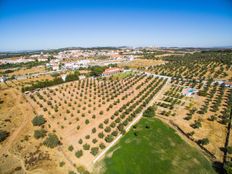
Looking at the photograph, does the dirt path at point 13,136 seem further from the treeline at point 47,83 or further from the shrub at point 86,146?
the treeline at point 47,83

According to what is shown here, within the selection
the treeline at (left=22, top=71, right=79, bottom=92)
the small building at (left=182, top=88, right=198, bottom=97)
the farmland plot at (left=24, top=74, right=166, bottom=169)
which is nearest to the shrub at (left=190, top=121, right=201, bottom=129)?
the farmland plot at (left=24, top=74, right=166, bottom=169)

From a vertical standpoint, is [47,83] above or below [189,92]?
below

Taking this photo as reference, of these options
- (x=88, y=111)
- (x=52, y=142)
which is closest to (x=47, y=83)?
(x=88, y=111)

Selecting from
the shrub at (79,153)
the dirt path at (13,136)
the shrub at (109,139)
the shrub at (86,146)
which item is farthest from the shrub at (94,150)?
the dirt path at (13,136)

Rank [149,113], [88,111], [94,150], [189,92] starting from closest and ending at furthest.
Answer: [94,150]
[149,113]
[88,111]
[189,92]

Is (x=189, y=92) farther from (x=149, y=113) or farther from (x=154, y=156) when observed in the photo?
(x=154, y=156)

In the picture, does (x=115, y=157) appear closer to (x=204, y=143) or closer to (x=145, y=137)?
(x=145, y=137)

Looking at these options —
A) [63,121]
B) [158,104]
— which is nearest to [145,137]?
[158,104]

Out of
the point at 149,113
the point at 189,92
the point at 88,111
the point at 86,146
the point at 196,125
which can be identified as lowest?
the point at 88,111

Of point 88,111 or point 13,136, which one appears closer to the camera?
point 13,136
